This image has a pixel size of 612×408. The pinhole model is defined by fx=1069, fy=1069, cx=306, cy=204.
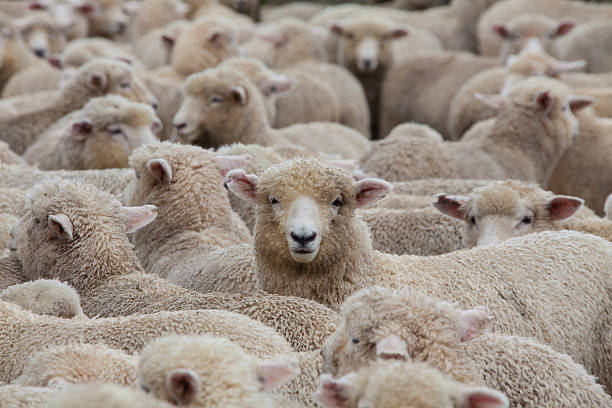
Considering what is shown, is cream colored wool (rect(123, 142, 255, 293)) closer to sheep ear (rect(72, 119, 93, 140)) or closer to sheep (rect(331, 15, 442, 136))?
sheep ear (rect(72, 119, 93, 140))

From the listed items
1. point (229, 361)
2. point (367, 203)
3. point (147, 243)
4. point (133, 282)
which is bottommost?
point (147, 243)

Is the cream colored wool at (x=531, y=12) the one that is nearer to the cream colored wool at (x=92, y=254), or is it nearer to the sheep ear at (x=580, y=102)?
the sheep ear at (x=580, y=102)

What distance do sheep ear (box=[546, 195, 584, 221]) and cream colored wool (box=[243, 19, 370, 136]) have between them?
13.3ft

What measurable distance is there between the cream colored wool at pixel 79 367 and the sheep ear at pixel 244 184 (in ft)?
3.73

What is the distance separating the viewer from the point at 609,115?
28.5ft

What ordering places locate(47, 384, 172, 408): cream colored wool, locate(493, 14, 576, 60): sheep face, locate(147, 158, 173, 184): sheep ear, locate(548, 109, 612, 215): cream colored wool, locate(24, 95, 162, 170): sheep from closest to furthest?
locate(47, 384, 172, 408): cream colored wool
locate(147, 158, 173, 184): sheep ear
locate(24, 95, 162, 170): sheep
locate(548, 109, 612, 215): cream colored wool
locate(493, 14, 576, 60): sheep face

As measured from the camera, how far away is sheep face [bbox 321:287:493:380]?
9.66 feet

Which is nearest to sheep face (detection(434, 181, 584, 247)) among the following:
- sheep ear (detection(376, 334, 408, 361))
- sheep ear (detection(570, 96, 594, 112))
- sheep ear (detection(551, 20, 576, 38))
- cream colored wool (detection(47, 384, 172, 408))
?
sheep ear (detection(376, 334, 408, 361))

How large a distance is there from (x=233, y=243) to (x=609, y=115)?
4585 millimetres

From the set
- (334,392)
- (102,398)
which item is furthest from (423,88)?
(102,398)

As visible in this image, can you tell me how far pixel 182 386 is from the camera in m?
2.64

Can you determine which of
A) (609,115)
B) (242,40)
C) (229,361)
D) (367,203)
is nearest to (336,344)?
(229,361)

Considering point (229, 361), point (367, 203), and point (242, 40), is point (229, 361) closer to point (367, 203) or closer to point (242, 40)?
point (367, 203)

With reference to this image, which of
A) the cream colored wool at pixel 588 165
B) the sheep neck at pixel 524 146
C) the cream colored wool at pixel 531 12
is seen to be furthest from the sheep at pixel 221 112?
the cream colored wool at pixel 531 12
